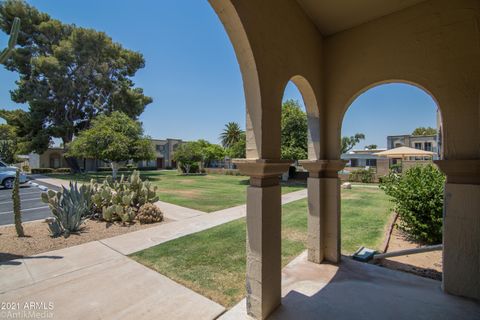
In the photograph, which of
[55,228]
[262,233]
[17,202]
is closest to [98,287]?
[262,233]

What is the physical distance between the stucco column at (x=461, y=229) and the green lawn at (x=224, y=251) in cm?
197

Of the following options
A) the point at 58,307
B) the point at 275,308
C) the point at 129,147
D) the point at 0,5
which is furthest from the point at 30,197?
the point at 0,5

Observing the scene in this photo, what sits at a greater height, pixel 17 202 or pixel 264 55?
pixel 264 55

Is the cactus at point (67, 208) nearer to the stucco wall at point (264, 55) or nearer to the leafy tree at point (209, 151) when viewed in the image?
the stucco wall at point (264, 55)

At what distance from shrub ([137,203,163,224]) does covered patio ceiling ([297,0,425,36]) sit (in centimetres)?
647

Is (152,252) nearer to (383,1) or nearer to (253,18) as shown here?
(253,18)

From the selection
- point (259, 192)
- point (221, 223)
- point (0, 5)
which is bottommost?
point (221, 223)

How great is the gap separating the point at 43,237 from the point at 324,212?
6.54 m

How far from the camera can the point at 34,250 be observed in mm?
4742

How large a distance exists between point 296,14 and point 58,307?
5.06 meters

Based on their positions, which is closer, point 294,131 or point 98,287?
point 98,287

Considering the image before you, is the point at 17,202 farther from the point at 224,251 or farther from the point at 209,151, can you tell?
the point at 209,151

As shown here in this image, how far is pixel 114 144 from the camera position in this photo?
17781 millimetres

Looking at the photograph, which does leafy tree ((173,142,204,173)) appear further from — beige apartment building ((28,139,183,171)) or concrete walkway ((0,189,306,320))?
concrete walkway ((0,189,306,320))
